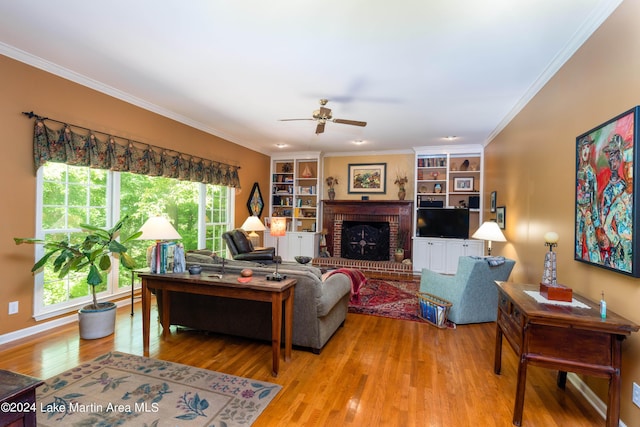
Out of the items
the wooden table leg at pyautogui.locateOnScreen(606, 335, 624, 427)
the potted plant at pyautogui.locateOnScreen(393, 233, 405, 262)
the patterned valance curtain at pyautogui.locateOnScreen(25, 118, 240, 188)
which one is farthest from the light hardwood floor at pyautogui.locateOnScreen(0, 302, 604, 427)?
the potted plant at pyautogui.locateOnScreen(393, 233, 405, 262)

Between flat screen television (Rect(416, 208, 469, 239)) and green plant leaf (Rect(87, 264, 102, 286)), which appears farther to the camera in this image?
flat screen television (Rect(416, 208, 469, 239))

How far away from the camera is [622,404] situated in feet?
6.29

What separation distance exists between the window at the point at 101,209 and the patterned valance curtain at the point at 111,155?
195 mm

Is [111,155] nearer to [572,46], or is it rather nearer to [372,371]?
[372,371]

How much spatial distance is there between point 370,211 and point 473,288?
12.7ft

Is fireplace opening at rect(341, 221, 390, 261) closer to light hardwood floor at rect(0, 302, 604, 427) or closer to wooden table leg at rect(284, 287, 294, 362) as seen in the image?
light hardwood floor at rect(0, 302, 604, 427)

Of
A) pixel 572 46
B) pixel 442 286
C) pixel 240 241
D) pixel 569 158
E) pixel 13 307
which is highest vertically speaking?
pixel 572 46

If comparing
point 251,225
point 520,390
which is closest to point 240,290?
point 520,390

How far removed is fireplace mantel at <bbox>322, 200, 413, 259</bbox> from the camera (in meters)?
7.02

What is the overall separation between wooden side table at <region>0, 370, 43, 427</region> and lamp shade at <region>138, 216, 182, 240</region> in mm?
2511

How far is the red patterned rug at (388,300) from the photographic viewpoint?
409cm

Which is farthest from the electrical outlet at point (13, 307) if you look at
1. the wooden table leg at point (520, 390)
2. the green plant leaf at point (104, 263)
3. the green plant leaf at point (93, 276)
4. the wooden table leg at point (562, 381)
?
the wooden table leg at point (562, 381)

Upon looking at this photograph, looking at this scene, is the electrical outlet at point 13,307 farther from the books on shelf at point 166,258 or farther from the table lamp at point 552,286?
the table lamp at point 552,286

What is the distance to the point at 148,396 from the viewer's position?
2.19 metres
